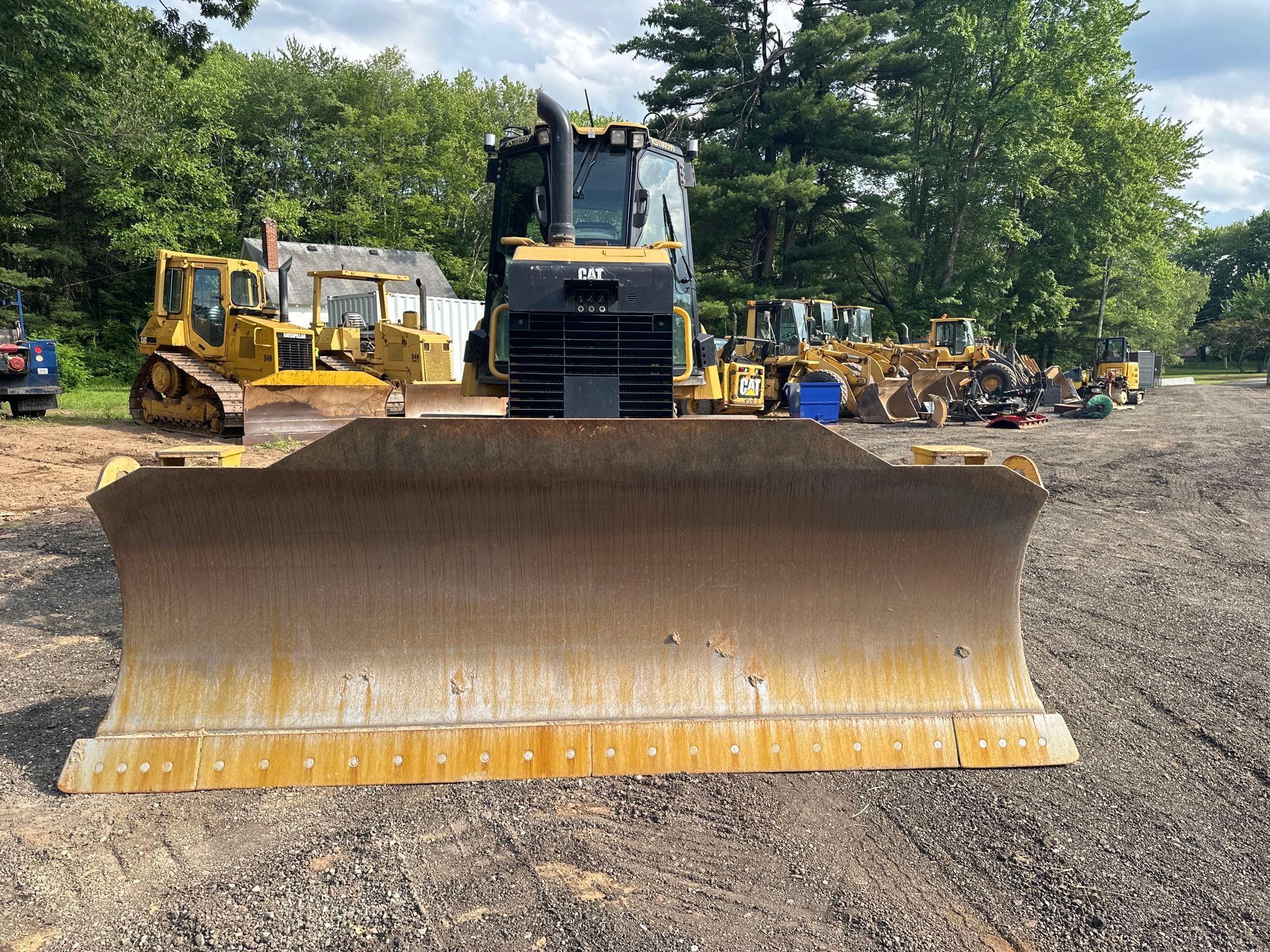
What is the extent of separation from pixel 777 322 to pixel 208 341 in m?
12.4

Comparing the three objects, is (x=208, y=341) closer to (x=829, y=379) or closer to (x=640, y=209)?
(x=640, y=209)

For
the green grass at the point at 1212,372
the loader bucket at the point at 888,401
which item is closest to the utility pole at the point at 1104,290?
the green grass at the point at 1212,372

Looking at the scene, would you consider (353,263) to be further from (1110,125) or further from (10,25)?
(1110,125)

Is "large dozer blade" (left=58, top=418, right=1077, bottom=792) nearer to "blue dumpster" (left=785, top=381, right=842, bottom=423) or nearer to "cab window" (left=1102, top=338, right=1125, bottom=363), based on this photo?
"blue dumpster" (left=785, top=381, right=842, bottom=423)

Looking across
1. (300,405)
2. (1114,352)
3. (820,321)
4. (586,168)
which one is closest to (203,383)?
(300,405)

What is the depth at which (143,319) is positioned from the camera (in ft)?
97.7

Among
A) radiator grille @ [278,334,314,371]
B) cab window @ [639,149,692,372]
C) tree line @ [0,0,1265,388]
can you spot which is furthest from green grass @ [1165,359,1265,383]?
cab window @ [639,149,692,372]

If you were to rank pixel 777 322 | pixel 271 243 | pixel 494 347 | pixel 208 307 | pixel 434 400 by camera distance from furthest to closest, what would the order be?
1. pixel 271 243
2. pixel 777 322
3. pixel 208 307
4. pixel 434 400
5. pixel 494 347

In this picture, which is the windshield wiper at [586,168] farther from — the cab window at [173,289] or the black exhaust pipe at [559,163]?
the cab window at [173,289]

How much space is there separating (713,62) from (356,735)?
29.5m

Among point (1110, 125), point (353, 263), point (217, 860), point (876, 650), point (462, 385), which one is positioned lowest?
point (217, 860)

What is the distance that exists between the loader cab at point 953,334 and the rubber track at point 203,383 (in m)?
17.6

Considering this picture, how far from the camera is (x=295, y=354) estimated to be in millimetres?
13641

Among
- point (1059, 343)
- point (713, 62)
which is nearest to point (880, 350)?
point (713, 62)
